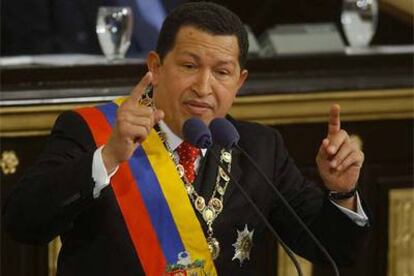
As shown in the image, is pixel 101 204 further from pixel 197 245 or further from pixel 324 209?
pixel 324 209

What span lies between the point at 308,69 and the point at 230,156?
0.75 metres

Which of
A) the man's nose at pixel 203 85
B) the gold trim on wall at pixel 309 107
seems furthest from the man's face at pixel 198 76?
the gold trim on wall at pixel 309 107

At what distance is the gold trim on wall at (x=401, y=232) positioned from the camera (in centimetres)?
302

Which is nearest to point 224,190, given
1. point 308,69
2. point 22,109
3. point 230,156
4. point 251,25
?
point 230,156

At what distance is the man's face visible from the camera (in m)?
2.16

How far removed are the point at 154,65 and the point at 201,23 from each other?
12cm

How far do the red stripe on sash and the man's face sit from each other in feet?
0.41

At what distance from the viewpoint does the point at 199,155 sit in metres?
2.29

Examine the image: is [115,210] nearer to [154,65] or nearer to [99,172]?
[99,172]

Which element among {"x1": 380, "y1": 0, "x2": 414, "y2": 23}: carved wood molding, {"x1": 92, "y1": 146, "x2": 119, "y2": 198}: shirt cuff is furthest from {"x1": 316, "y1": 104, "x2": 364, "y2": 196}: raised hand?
{"x1": 380, "y1": 0, "x2": 414, "y2": 23}: carved wood molding

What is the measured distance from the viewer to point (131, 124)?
1.98 meters

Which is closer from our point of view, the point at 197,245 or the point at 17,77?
the point at 197,245

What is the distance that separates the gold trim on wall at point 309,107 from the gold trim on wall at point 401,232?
20cm

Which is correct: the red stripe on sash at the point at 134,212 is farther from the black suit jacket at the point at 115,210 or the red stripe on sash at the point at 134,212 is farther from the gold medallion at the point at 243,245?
the gold medallion at the point at 243,245
